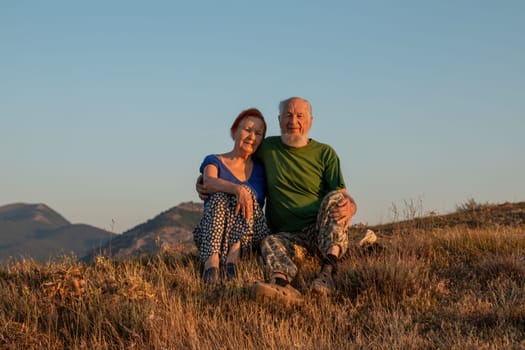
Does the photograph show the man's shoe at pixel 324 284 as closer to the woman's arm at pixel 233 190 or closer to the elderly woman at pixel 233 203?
the elderly woman at pixel 233 203

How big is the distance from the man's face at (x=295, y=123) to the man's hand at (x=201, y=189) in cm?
105

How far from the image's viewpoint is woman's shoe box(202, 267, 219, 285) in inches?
242

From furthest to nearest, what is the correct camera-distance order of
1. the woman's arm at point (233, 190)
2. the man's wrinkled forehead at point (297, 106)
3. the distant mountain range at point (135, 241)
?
the distant mountain range at point (135, 241), the man's wrinkled forehead at point (297, 106), the woman's arm at point (233, 190)

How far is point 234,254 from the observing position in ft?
21.9

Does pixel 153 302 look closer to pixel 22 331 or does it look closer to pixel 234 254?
pixel 22 331

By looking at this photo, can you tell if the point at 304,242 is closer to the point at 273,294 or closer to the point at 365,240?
the point at 365,240

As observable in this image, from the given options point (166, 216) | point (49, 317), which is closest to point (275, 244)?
point (49, 317)

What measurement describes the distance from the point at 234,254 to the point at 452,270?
2.30 meters

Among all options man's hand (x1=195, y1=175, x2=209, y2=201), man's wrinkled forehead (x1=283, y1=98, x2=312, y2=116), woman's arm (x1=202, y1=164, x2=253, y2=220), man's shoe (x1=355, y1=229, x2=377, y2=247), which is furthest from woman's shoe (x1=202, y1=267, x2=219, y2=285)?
man's wrinkled forehead (x1=283, y1=98, x2=312, y2=116)

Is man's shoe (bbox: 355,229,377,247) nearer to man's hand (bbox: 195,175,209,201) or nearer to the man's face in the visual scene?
→ the man's face

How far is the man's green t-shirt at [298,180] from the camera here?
6.92 m

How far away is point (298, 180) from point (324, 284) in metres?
1.52

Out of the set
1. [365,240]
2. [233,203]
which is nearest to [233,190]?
[233,203]

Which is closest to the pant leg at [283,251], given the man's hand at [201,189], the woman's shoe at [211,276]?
the woman's shoe at [211,276]
